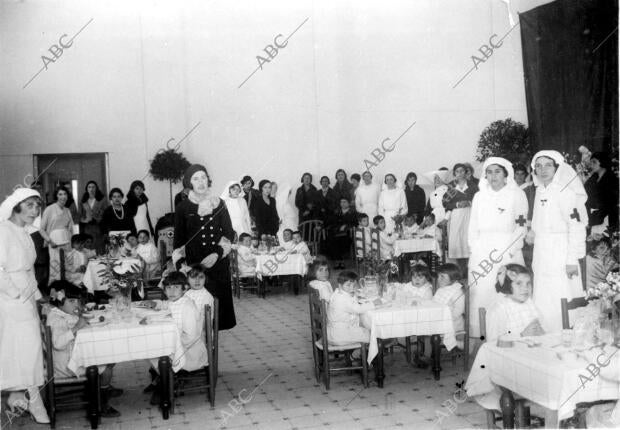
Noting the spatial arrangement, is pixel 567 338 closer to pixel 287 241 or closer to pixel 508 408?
pixel 508 408

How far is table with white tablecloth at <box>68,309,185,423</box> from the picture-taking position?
436cm

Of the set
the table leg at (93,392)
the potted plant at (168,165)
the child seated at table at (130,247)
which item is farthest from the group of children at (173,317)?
the potted plant at (168,165)

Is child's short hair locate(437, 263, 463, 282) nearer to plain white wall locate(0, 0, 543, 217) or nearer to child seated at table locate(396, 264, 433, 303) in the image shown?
child seated at table locate(396, 264, 433, 303)

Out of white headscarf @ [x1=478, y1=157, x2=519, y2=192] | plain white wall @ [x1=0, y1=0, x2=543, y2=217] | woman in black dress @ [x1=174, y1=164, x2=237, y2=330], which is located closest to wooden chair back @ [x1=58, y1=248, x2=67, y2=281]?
woman in black dress @ [x1=174, y1=164, x2=237, y2=330]

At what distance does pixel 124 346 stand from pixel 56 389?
0.83m

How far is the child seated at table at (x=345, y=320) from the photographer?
5.12m

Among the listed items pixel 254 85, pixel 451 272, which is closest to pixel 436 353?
pixel 451 272

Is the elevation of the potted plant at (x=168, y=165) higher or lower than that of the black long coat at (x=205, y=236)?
higher

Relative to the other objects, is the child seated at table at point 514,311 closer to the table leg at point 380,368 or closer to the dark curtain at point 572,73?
the table leg at point 380,368

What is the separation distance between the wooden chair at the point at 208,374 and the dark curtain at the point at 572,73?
7.70 metres

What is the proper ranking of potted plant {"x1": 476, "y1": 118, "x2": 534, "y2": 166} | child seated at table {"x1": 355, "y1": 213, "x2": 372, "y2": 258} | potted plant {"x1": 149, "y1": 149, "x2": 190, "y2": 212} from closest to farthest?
child seated at table {"x1": 355, "y1": 213, "x2": 372, "y2": 258}, potted plant {"x1": 149, "y1": 149, "x2": 190, "y2": 212}, potted plant {"x1": 476, "y1": 118, "x2": 534, "y2": 166}

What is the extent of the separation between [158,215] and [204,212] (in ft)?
25.7

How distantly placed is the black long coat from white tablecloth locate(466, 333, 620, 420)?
2420 millimetres

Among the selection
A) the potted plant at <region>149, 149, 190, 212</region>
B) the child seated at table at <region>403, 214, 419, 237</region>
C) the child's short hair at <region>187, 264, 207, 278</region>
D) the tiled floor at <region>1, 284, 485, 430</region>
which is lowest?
the tiled floor at <region>1, 284, 485, 430</region>
